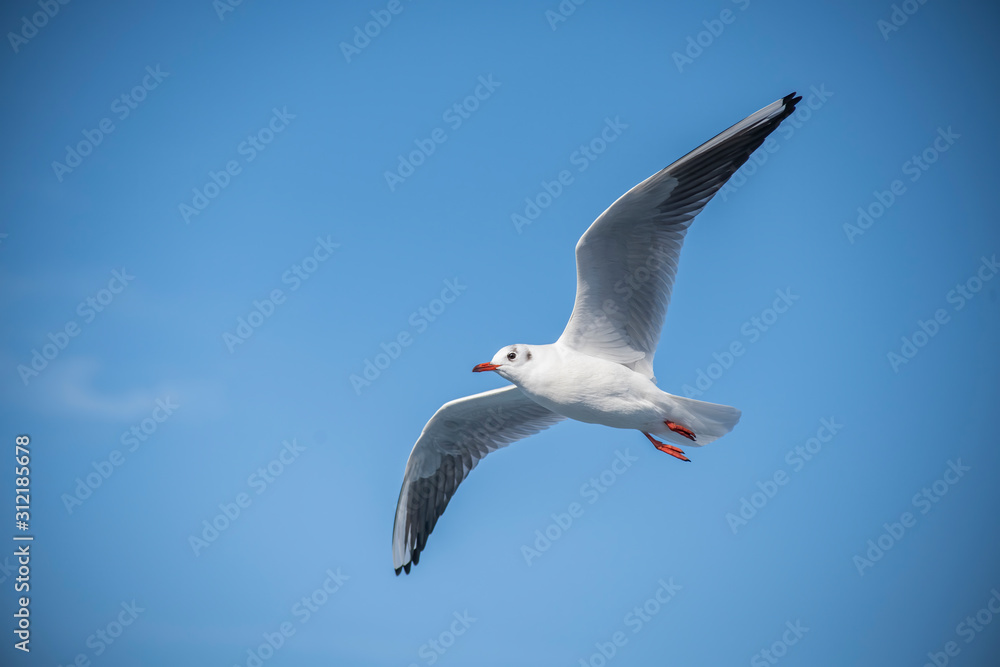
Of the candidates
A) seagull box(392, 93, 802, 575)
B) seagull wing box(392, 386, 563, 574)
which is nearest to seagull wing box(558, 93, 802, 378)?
seagull box(392, 93, 802, 575)

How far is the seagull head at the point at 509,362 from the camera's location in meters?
6.80

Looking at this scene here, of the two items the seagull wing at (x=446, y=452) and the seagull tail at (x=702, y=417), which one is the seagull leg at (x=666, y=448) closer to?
the seagull tail at (x=702, y=417)

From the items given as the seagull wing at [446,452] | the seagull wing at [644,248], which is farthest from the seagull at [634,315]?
the seagull wing at [446,452]

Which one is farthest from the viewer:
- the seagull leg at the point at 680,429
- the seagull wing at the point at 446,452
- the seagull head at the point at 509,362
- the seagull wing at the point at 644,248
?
the seagull wing at the point at 446,452

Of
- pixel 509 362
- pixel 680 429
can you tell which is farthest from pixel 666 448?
pixel 509 362

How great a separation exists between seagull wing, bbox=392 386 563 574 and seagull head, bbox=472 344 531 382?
133 cm

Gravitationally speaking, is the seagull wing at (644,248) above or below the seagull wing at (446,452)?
above

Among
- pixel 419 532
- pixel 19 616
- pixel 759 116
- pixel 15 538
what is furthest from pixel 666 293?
pixel 19 616

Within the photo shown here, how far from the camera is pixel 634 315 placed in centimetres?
724

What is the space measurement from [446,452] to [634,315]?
2827 millimetres

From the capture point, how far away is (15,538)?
11273 millimetres

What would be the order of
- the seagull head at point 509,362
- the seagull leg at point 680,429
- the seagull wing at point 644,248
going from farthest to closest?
the seagull leg at point 680,429 → the seagull head at point 509,362 → the seagull wing at point 644,248

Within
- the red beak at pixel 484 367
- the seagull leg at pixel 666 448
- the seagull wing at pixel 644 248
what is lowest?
the seagull leg at pixel 666 448

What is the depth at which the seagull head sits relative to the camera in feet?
22.3
